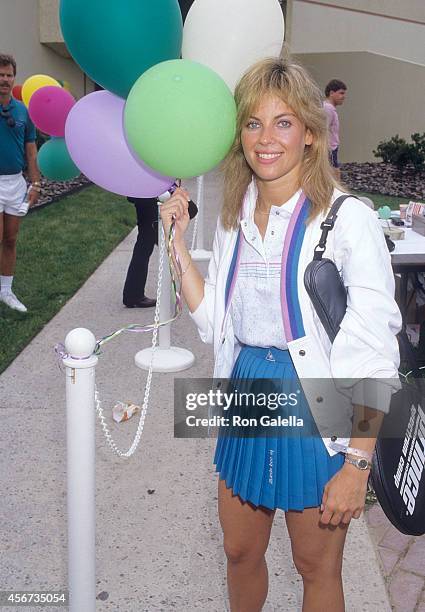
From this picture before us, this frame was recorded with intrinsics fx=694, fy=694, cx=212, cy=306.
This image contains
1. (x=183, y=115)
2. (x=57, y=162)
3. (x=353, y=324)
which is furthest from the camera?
(x=57, y=162)

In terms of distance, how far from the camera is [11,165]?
5.72 m

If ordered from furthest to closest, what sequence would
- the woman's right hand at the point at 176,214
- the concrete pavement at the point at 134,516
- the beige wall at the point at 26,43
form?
the beige wall at the point at 26,43, the concrete pavement at the point at 134,516, the woman's right hand at the point at 176,214

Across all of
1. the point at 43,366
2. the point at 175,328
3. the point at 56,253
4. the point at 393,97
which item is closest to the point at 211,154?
the point at 43,366

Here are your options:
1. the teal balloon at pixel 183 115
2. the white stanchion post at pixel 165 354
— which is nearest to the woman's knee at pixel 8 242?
the white stanchion post at pixel 165 354

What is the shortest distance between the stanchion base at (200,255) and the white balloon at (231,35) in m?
5.28

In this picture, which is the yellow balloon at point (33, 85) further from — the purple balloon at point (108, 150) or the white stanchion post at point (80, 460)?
the white stanchion post at point (80, 460)

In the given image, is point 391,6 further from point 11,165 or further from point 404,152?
point 11,165

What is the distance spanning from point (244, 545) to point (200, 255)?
6081 mm

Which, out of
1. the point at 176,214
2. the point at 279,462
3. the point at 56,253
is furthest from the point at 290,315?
the point at 56,253

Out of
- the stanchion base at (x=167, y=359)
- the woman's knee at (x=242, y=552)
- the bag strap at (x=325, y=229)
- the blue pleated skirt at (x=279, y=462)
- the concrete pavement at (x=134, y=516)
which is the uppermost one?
the bag strap at (x=325, y=229)

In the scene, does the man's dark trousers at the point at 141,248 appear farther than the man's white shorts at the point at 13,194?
Yes

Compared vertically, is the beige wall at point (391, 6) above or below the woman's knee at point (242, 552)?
above

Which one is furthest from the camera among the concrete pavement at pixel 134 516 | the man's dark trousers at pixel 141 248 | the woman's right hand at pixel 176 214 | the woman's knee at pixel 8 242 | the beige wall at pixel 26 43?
the beige wall at pixel 26 43

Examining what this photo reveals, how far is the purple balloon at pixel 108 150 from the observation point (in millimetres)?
2461
